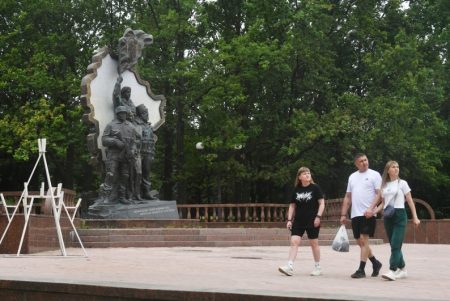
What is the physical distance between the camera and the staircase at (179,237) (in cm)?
1955

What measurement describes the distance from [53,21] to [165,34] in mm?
7316

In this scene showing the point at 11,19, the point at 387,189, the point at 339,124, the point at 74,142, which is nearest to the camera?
the point at 387,189

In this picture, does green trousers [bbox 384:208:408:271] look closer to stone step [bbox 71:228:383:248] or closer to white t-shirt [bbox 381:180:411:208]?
white t-shirt [bbox 381:180:411:208]

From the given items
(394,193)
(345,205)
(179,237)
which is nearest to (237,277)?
(345,205)

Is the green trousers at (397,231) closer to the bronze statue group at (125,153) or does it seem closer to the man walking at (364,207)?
the man walking at (364,207)

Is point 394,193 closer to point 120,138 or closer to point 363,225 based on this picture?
point 363,225

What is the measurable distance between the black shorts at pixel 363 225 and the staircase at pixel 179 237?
9.71 metres

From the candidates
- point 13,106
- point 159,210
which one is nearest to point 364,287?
point 159,210

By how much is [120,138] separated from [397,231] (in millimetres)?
13437

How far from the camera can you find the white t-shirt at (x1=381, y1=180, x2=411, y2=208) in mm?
10343

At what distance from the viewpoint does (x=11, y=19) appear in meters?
37.2

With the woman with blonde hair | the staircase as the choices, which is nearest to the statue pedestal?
the staircase

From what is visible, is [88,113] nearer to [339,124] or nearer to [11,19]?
[339,124]

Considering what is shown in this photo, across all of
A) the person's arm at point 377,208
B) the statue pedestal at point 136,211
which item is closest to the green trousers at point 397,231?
the person's arm at point 377,208
